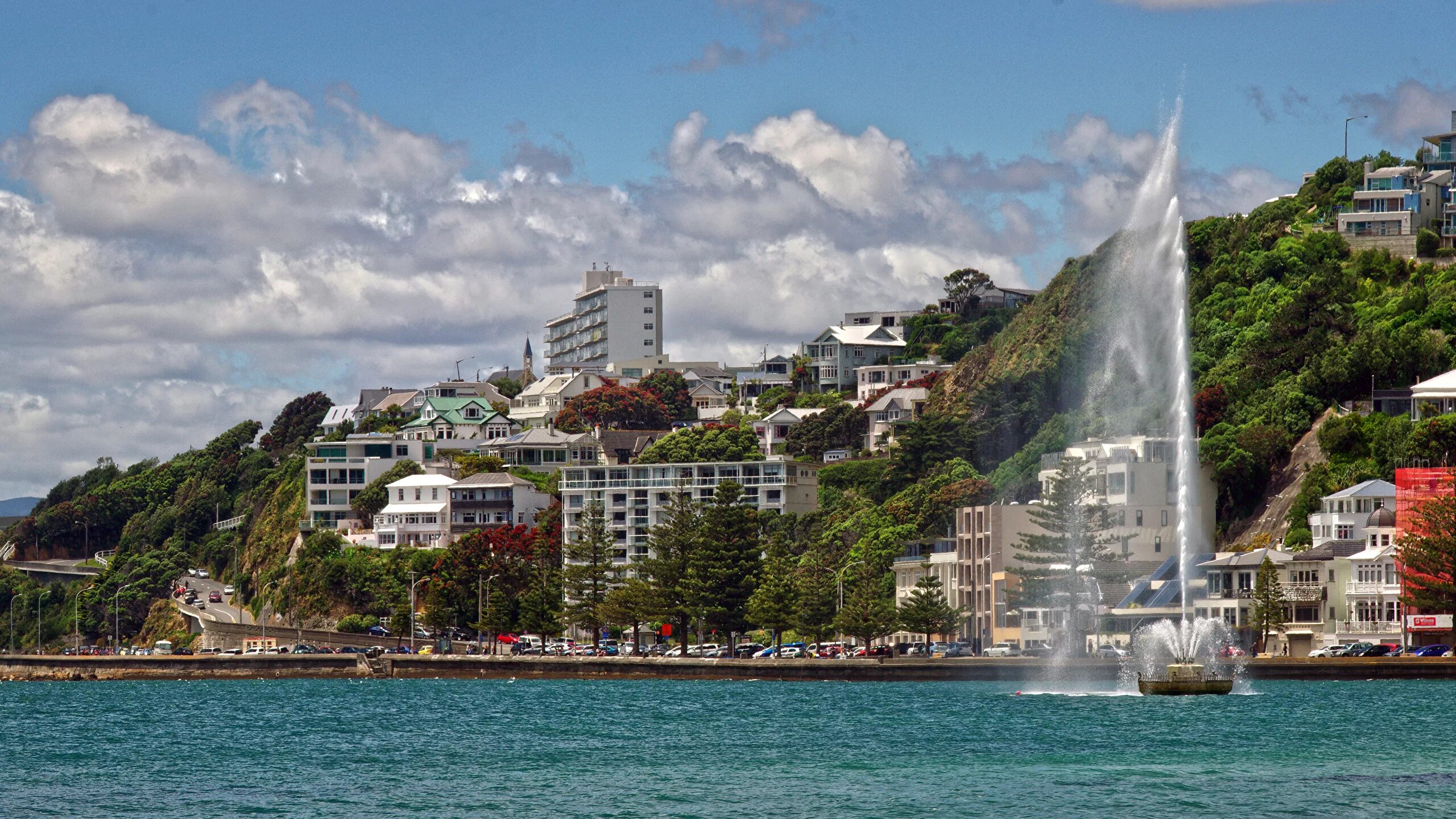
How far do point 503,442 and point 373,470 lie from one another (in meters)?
12.6

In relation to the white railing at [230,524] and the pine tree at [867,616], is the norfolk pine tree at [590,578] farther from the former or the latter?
the white railing at [230,524]

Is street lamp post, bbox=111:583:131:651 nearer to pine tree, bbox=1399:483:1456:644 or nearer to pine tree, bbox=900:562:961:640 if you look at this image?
pine tree, bbox=900:562:961:640

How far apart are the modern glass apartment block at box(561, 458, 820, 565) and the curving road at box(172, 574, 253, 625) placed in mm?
25515

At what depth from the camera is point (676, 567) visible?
379 feet

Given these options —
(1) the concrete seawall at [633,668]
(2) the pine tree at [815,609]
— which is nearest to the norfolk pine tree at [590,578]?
(1) the concrete seawall at [633,668]

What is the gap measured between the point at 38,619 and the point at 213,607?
2018cm

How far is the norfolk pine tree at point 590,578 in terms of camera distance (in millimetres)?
120625

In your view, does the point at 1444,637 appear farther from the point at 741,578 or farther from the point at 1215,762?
the point at 1215,762

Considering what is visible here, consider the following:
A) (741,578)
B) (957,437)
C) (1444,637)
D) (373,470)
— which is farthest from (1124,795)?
(373,470)

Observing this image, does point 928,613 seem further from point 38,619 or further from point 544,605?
point 38,619

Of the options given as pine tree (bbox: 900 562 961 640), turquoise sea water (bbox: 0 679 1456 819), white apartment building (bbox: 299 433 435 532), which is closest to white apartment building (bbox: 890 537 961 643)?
pine tree (bbox: 900 562 961 640)

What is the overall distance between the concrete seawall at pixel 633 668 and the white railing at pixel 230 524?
1381 inches

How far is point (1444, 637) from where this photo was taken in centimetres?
9912

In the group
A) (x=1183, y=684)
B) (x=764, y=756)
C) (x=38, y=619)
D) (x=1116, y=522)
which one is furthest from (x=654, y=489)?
(x=764, y=756)
